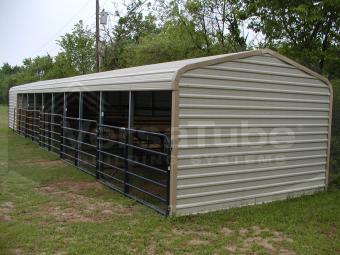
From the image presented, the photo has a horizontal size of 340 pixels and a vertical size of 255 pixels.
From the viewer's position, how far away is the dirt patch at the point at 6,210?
18.9ft

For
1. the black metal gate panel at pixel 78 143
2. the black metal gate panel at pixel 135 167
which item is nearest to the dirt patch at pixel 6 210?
the black metal gate panel at pixel 135 167

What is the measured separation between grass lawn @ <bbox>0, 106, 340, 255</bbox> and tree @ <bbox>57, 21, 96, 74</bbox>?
26.1m

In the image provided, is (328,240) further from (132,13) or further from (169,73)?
(132,13)

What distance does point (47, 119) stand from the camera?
1345 cm

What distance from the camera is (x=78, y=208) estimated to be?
6285 mm

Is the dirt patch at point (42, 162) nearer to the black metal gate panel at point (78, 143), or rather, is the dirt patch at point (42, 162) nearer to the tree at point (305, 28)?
the black metal gate panel at point (78, 143)

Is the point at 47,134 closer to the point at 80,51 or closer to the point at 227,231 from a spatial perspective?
the point at 227,231

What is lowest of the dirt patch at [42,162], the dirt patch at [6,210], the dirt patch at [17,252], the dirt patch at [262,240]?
the dirt patch at [42,162]

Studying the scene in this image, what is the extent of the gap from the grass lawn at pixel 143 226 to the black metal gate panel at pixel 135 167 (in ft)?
0.99

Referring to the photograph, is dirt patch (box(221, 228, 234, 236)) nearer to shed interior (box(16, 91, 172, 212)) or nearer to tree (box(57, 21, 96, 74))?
shed interior (box(16, 91, 172, 212))

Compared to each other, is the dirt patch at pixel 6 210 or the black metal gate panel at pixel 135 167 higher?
the black metal gate panel at pixel 135 167

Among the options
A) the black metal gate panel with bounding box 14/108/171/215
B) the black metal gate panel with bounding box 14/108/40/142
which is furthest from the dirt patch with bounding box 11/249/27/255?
the black metal gate panel with bounding box 14/108/40/142

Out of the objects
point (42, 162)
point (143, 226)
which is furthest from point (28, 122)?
point (143, 226)

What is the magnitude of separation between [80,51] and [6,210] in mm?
28139
